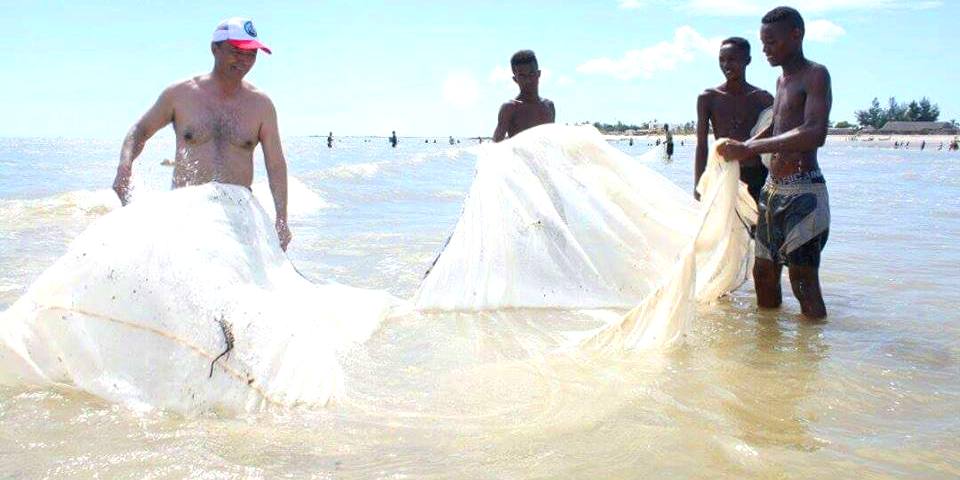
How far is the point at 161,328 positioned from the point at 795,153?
3.26 meters

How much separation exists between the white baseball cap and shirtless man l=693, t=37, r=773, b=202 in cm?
279

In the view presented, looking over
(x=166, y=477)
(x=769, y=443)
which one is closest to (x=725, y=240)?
(x=769, y=443)

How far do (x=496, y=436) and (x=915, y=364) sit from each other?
2255 millimetres

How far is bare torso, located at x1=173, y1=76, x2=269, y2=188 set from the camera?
3.74 meters

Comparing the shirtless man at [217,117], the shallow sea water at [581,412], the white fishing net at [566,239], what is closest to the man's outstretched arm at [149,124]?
the shirtless man at [217,117]

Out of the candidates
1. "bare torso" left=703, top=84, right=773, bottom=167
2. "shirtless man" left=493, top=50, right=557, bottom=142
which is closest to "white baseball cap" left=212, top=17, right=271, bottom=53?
"shirtless man" left=493, top=50, right=557, bottom=142

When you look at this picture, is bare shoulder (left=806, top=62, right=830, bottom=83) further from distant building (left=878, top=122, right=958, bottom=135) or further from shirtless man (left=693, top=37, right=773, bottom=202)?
distant building (left=878, top=122, right=958, bottom=135)

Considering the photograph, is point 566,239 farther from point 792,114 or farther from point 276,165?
point 276,165

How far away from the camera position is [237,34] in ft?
11.9

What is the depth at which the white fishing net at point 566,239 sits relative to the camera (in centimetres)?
470

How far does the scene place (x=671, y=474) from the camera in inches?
94.0

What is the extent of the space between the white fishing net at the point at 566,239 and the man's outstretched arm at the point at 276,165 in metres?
1.08

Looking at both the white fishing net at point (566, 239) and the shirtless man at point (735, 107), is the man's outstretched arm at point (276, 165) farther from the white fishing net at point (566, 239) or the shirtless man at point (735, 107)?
the shirtless man at point (735, 107)

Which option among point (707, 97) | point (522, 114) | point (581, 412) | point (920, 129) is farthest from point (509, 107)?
point (920, 129)
